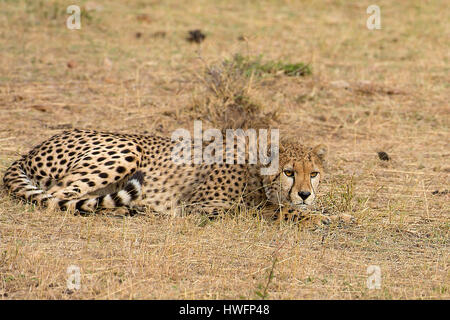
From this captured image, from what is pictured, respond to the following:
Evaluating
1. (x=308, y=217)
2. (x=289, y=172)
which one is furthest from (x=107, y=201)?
(x=308, y=217)

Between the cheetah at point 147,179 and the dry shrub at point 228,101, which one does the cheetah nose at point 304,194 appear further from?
the dry shrub at point 228,101

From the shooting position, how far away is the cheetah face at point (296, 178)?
4977 millimetres

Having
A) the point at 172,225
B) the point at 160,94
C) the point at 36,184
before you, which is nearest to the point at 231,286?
the point at 172,225

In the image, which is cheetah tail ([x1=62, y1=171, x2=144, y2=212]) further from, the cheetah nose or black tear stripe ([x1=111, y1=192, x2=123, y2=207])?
the cheetah nose

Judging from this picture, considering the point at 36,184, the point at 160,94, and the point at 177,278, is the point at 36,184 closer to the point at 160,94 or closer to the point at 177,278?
the point at 177,278

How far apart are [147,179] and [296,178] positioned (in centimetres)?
127

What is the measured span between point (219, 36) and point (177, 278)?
7.01m

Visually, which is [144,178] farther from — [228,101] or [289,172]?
[228,101]

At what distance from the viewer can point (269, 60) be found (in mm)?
9492

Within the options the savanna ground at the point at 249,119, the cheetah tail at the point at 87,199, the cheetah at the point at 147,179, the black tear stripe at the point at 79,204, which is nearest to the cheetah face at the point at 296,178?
the cheetah at the point at 147,179

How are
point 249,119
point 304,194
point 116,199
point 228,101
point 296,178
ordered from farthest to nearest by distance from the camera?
point 228,101
point 249,119
point 116,199
point 296,178
point 304,194

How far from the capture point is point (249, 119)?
7195 millimetres

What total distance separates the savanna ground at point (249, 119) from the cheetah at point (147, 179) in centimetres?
17

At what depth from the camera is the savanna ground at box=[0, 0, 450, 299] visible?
4.18 m
